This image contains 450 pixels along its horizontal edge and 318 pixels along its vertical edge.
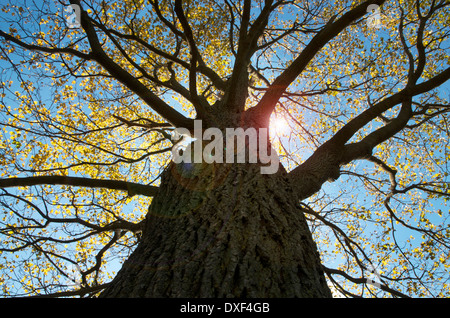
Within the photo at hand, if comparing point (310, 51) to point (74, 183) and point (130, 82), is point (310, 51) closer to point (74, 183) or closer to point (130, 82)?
point (130, 82)

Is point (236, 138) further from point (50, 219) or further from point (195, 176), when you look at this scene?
point (50, 219)

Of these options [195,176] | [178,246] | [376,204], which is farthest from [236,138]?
[376,204]

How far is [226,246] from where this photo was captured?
4.95 ft

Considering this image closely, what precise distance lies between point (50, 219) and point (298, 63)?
13.5 feet

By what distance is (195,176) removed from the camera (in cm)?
246

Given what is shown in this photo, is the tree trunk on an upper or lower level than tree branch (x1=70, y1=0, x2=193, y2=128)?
lower

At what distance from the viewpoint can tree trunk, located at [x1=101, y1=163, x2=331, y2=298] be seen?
1.31 meters
